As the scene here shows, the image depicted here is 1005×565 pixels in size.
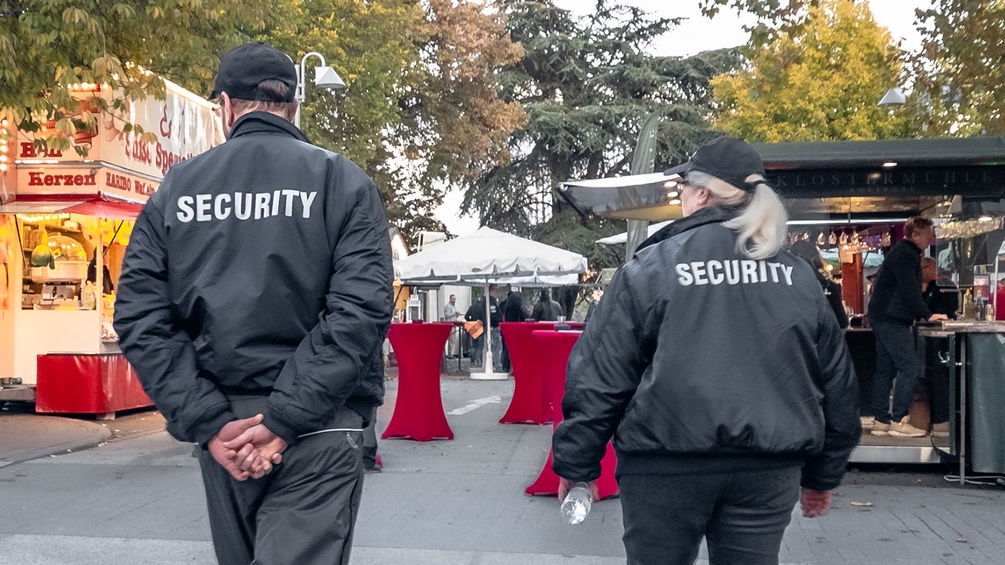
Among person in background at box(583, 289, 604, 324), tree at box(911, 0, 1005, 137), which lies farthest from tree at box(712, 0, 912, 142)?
tree at box(911, 0, 1005, 137)

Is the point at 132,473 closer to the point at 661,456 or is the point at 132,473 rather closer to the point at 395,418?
the point at 395,418

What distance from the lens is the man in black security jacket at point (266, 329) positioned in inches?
111

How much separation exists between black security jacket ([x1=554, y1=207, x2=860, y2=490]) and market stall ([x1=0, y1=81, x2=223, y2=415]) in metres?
10.2

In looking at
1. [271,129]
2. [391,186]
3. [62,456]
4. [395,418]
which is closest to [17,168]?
[62,456]

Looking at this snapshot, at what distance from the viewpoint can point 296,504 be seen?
112 inches

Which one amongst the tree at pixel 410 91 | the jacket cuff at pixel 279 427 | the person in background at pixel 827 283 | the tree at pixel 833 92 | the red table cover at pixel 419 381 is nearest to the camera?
the jacket cuff at pixel 279 427

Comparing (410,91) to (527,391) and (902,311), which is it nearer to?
(527,391)

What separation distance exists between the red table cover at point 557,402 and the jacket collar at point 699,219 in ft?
15.2

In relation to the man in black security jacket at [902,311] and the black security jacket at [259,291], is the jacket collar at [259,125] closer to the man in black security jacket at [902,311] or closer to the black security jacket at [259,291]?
the black security jacket at [259,291]

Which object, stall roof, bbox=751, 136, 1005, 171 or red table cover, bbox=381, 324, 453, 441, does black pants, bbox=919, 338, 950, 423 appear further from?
red table cover, bbox=381, 324, 453, 441

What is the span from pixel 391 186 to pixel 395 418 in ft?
60.4

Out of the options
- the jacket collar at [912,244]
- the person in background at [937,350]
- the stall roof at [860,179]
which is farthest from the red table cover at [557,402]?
the jacket collar at [912,244]

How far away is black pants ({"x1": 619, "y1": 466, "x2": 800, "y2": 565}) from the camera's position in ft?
9.63

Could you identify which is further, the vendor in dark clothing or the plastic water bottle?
the vendor in dark clothing
